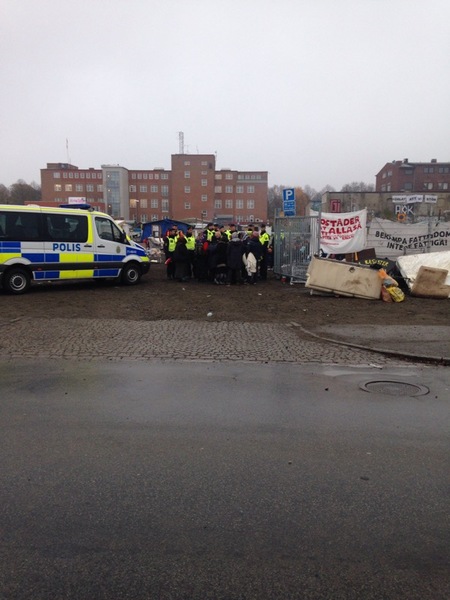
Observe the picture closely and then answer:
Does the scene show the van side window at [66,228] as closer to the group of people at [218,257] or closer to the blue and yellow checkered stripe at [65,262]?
the blue and yellow checkered stripe at [65,262]

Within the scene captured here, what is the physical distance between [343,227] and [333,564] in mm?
13114

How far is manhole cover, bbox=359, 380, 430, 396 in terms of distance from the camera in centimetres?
579

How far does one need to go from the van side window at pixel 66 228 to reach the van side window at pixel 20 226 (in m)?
0.32

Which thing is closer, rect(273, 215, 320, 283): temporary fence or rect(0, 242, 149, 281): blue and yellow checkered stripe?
rect(0, 242, 149, 281): blue and yellow checkered stripe

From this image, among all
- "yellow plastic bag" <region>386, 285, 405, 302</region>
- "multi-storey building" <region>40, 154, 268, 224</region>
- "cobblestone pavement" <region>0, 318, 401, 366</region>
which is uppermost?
"multi-storey building" <region>40, 154, 268, 224</region>

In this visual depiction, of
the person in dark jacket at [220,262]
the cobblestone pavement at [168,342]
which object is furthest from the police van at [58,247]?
the cobblestone pavement at [168,342]

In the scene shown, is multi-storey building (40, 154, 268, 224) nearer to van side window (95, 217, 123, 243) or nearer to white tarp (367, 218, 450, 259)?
white tarp (367, 218, 450, 259)

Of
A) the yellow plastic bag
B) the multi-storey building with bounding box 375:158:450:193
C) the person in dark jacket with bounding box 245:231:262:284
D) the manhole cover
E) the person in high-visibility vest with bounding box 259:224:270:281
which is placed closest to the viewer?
the manhole cover

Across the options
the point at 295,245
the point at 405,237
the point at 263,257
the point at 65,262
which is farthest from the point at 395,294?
the point at 65,262

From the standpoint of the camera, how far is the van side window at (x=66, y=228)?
13609 millimetres

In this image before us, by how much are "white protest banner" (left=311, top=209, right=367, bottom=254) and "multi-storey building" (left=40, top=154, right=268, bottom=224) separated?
91.3 metres

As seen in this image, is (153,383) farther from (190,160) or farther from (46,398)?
(190,160)

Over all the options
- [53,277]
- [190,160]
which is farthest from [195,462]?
[190,160]

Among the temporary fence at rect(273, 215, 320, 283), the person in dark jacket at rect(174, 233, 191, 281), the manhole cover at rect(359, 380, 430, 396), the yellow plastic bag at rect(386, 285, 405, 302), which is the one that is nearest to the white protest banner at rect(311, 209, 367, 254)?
the temporary fence at rect(273, 215, 320, 283)
